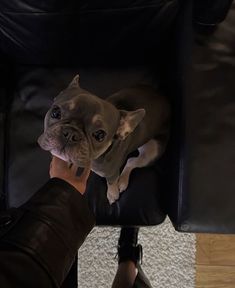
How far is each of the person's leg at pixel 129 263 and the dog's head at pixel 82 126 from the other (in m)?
0.49

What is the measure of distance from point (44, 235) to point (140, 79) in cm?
66

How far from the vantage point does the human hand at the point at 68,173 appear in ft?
3.68

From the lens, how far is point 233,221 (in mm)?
1238

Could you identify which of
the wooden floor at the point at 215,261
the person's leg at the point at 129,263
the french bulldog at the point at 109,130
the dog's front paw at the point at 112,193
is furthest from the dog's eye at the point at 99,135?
the wooden floor at the point at 215,261

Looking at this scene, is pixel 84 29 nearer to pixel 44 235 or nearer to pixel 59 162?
pixel 59 162

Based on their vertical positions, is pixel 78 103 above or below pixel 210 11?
below

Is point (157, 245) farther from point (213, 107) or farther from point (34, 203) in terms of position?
point (34, 203)

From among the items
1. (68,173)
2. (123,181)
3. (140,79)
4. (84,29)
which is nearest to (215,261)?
(123,181)

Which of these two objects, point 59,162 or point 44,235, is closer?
point 44,235

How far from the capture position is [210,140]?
1.27m

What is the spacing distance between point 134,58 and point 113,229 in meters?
0.62

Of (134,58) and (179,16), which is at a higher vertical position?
(179,16)

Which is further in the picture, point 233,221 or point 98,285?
point 98,285

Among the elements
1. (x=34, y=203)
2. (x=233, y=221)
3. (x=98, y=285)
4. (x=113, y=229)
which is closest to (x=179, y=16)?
(x=233, y=221)
